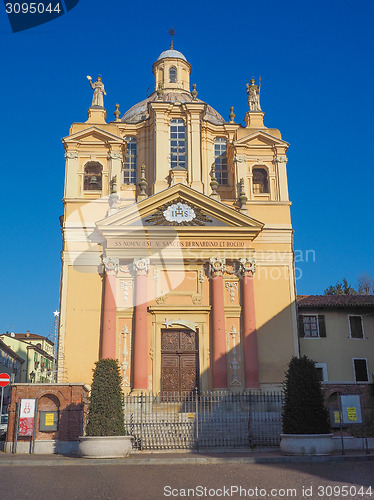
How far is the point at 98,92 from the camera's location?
3250 cm

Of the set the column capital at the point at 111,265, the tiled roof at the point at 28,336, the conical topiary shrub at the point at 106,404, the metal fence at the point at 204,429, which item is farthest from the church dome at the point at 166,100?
the tiled roof at the point at 28,336

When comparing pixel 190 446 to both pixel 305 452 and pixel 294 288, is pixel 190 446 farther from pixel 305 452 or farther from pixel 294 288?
pixel 294 288

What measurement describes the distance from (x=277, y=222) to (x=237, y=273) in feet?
12.7

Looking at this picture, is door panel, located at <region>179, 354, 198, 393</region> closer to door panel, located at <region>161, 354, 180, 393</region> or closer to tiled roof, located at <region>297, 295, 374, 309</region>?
door panel, located at <region>161, 354, 180, 393</region>

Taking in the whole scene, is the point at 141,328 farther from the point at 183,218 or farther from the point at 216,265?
the point at 183,218

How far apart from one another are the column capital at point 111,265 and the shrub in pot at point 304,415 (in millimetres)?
11813

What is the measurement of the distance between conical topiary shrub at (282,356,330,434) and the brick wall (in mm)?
6884

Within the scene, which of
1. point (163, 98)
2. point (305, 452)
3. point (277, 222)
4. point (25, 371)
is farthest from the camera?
point (25, 371)

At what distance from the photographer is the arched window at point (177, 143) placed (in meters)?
31.4

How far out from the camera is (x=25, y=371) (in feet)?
234

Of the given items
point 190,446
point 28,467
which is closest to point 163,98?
point 190,446

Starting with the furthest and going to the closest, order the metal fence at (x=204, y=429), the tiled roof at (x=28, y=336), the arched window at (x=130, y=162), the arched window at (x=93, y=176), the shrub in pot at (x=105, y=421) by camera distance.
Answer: the tiled roof at (x=28, y=336), the arched window at (x=130, y=162), the arched window at (x=93, y=176), the metal fence at (x=204, y=429), the shrub in pot at (x=105, y=421)

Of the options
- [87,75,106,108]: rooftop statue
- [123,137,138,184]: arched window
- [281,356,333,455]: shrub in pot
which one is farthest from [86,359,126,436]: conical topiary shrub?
[87,75,106,108]: rooftop statue

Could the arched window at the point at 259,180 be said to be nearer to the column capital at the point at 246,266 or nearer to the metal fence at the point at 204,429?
the column capital at the point at 246,266
